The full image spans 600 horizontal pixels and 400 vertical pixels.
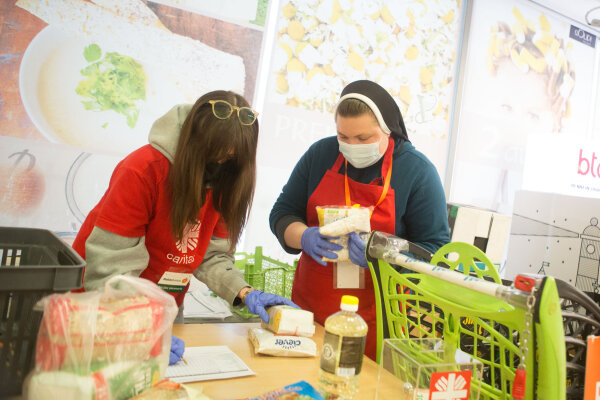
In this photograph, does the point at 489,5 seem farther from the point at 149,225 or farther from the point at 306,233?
the point at 149,225

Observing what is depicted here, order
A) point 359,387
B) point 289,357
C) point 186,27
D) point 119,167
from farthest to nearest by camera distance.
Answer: point 186,27 → point 119,167 → point 289,357 → point 359,387

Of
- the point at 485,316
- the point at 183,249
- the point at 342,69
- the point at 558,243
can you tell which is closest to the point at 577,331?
the point at 485,316

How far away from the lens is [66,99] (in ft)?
8.50

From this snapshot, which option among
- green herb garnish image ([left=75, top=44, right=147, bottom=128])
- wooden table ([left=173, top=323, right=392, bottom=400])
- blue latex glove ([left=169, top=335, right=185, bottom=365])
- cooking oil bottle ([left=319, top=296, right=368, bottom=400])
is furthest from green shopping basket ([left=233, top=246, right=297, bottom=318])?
cooking oil bottle ([left=319, top=296, right=368, bottom=400])

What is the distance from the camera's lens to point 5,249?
1.00 m

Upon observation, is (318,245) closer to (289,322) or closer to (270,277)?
(289,322)

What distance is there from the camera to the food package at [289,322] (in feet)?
4.48

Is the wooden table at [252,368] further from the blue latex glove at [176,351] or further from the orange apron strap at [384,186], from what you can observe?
the orange apron strap at [384,186]

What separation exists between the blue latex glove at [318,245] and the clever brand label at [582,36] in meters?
4.53

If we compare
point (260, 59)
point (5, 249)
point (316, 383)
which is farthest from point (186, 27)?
point (316, 383)

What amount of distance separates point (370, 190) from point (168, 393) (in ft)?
3.60

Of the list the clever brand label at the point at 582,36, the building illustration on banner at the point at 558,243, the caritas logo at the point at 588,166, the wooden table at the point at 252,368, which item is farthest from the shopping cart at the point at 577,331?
the clever brand label at the point at 582,36

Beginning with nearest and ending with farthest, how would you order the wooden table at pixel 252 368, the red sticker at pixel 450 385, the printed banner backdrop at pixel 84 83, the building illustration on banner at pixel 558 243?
1. the red sticker at pixel 450 385
2. the wooden table at pixel 252 368
3. the building illustration on banner at pixel 558 243
4. the printed banner backdrop at pixel 84 83

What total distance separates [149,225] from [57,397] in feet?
2.64
